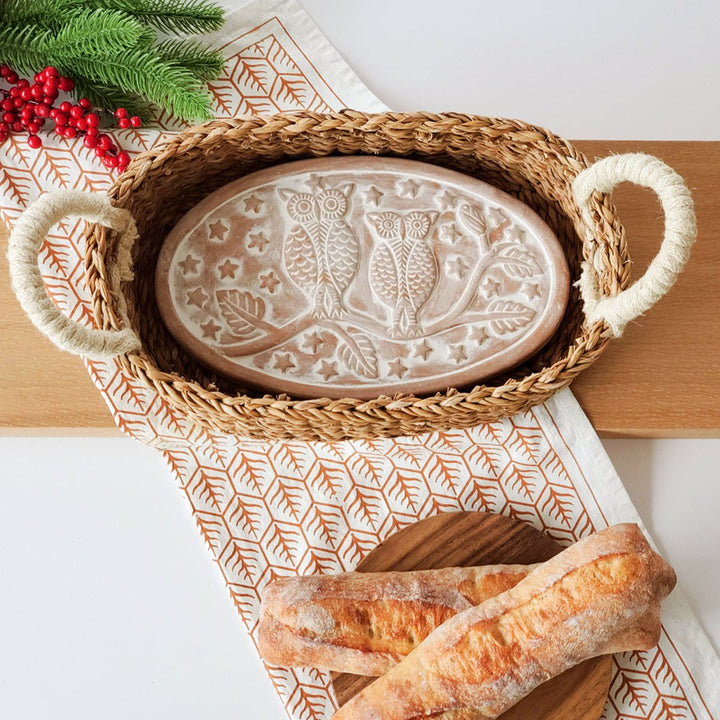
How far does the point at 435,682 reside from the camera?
0.93m

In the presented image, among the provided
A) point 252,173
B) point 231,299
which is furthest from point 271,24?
point 231,299

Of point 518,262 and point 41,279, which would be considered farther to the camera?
point 518,262

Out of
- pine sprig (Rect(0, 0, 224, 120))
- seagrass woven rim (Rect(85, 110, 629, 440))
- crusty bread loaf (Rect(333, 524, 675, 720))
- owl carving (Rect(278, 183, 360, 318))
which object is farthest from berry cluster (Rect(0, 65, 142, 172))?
crusty bread loaf (Rect(333, 524, 675, 720))

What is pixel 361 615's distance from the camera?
976mm

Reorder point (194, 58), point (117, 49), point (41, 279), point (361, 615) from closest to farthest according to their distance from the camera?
point (41, 279) → point (361, 615) → point (117, 49) → point (194, 58)

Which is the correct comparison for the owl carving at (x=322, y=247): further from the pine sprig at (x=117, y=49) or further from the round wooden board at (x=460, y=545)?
the round wooden board at (x=460, y=545)

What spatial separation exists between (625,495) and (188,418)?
0.60m

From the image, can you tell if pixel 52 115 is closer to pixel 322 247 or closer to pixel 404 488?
pixel 322 247

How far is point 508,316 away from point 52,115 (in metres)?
0.71

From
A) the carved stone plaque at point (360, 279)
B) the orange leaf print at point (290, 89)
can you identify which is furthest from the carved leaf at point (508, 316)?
the orange leaf print at point (290, 89)

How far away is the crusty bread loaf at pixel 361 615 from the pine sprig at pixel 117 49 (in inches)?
26.5

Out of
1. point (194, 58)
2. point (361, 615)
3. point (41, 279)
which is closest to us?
point (41, 279)

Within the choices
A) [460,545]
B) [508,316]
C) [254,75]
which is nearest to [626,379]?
[508,316]

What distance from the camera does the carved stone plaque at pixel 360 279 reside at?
1075 millimetres
